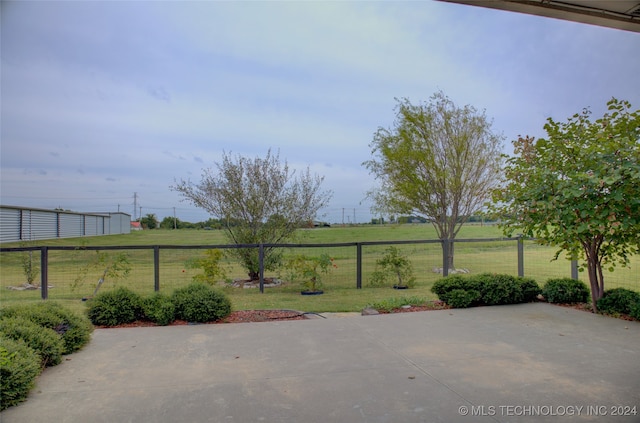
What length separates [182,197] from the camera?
948 centimetres

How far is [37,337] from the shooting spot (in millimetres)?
3303

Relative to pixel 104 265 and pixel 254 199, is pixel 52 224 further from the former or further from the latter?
pixel 254 199

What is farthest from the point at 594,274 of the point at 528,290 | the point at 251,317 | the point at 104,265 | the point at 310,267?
the point at 104,265

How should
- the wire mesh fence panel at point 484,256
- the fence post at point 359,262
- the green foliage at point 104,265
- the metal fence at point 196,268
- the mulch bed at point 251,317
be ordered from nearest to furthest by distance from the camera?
the mulch bed at point 251,317
the green foliage at point 104,265
the metal fence at point 196,268
the fence post at point 359,262
the wire mesh fence panel at point 484,256

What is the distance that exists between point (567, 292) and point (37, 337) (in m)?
6.76

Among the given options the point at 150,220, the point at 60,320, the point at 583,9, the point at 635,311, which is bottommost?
the point at 635,311

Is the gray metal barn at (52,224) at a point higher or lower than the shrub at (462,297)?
higher

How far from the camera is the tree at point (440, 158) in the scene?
35.7 feet

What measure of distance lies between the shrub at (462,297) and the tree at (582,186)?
3.57 ft

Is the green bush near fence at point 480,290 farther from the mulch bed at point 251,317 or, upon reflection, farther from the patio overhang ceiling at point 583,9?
the patio overhang ceiling at point 583,9

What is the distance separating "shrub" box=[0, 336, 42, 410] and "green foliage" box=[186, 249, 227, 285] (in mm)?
4863

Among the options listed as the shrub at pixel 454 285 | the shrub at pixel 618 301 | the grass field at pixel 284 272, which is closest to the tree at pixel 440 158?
the grass field at pixel 284 272

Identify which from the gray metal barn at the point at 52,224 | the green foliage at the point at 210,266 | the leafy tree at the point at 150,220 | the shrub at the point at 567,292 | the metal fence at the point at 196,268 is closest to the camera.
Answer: the shrub at the point at 567,292

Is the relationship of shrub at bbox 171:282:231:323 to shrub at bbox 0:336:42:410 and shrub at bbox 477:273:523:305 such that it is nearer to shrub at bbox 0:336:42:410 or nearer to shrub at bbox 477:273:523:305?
shrub at bbox 0:336:42:410
